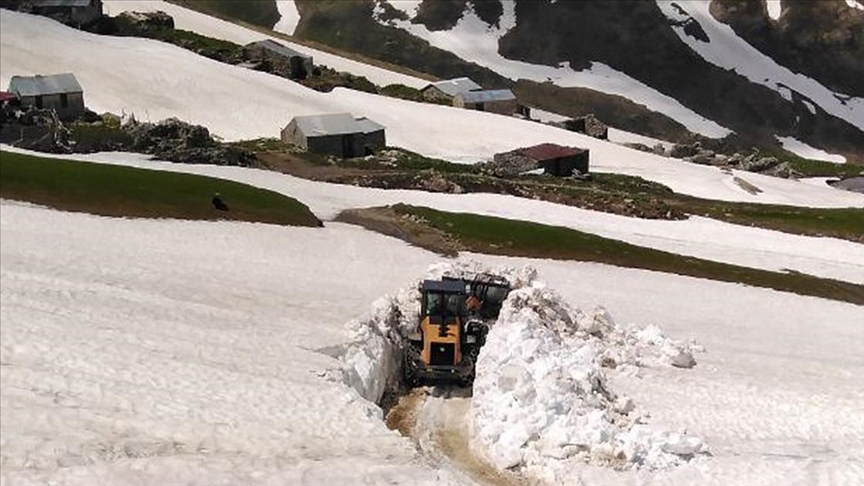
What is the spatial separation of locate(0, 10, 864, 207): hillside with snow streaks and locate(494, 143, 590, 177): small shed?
6.98 metres

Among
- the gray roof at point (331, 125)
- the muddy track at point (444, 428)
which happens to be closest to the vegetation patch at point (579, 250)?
the muddy track at point (444, 428)

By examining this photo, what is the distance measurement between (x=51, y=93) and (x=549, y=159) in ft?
198

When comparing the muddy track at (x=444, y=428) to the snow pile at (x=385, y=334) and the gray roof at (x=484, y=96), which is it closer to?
the snow pile at (x=385, y=334)

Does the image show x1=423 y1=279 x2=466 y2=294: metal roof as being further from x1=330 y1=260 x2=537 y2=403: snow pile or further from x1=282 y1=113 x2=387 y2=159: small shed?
x1=282 y1=113 x2=387 y2=159: small shed

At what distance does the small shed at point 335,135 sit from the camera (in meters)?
108

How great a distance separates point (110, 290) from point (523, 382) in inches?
717

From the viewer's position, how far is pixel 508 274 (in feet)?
139

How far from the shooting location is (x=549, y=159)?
378ft

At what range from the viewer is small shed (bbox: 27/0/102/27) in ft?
513

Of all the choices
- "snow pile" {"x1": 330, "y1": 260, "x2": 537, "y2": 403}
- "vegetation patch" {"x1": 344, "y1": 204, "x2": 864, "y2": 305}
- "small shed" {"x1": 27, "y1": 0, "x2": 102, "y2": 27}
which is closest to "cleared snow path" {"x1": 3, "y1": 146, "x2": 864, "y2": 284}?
"vegetation patch" {"x1": 344, "y1": 204, "x2": 864, "y2": 305}

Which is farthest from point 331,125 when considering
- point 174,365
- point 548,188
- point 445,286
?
point 174,365

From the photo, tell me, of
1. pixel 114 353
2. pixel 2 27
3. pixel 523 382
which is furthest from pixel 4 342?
pixel 2 27

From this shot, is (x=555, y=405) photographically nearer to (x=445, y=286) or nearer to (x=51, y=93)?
(x=445, y=286)

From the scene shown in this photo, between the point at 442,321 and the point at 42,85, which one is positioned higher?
the point at 42,85
